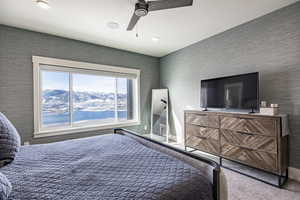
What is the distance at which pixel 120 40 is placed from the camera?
A: 3314 mm

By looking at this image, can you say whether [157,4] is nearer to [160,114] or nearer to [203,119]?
[203,119]

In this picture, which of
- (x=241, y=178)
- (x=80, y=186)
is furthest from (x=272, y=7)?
(x=80, y=186)

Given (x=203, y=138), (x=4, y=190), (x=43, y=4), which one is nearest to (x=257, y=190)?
(x=203, y=138)

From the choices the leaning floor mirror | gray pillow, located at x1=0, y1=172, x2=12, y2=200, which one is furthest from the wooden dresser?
gray pillow, located at x1=0, y1=172, x2=12, y2=200

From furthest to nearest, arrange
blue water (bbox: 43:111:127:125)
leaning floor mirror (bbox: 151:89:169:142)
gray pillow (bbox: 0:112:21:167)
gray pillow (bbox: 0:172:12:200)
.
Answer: leaning floor mirror (bbox: 151:89:169:142) < blue water (bbox: 43:111:127:125) < gray pillow (bbox: 0:112:21:167) < gray pillow (bbox: 0:172:12:200)

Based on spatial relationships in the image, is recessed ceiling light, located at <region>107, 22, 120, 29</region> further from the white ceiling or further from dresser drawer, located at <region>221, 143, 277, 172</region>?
dresser drawer, located at <region>221, 143, 277, 172</region>

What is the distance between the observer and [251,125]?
214 centimetres

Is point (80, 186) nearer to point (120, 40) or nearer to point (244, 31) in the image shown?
point (120, 40)

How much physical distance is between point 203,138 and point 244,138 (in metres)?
0.76

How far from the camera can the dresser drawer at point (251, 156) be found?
77.1 inches

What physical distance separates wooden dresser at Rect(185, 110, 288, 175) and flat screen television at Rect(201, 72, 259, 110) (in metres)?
0.27

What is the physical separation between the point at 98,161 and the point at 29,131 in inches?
96.6

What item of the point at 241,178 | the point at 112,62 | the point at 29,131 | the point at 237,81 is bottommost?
the point at 241,178

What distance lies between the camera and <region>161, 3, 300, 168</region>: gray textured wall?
6.93ft
